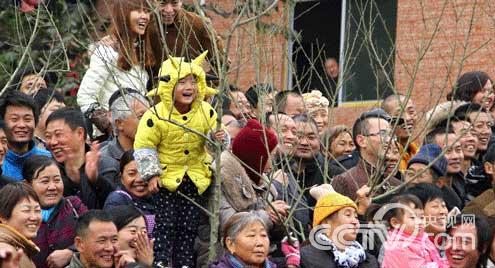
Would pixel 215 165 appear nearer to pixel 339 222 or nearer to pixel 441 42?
pixel 339 222

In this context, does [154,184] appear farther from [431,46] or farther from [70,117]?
[431,46]

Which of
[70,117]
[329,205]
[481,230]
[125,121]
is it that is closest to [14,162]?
[70,117]

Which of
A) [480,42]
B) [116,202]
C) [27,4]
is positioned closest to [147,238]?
[116,202]

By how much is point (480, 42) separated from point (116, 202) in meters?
8.03

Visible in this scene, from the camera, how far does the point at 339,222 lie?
1380 cm

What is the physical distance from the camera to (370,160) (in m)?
15.6

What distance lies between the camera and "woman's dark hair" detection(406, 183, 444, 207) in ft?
48.1

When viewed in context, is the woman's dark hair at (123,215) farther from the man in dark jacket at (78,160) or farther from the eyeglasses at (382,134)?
the eyeglasses at (382,134)

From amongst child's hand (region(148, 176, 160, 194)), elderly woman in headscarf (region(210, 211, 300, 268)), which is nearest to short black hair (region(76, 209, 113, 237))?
child's hand (region(148, 176, 160, 194))

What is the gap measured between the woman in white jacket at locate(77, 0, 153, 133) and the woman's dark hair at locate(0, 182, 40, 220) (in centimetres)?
259

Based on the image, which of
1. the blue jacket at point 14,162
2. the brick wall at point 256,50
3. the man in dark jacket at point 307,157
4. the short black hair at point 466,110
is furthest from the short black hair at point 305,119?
the blue jacket at point 14,162

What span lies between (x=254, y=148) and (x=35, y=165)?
69.2 inches

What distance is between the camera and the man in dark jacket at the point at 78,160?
46.4 feet

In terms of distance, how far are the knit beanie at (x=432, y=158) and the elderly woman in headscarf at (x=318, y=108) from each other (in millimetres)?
1694
